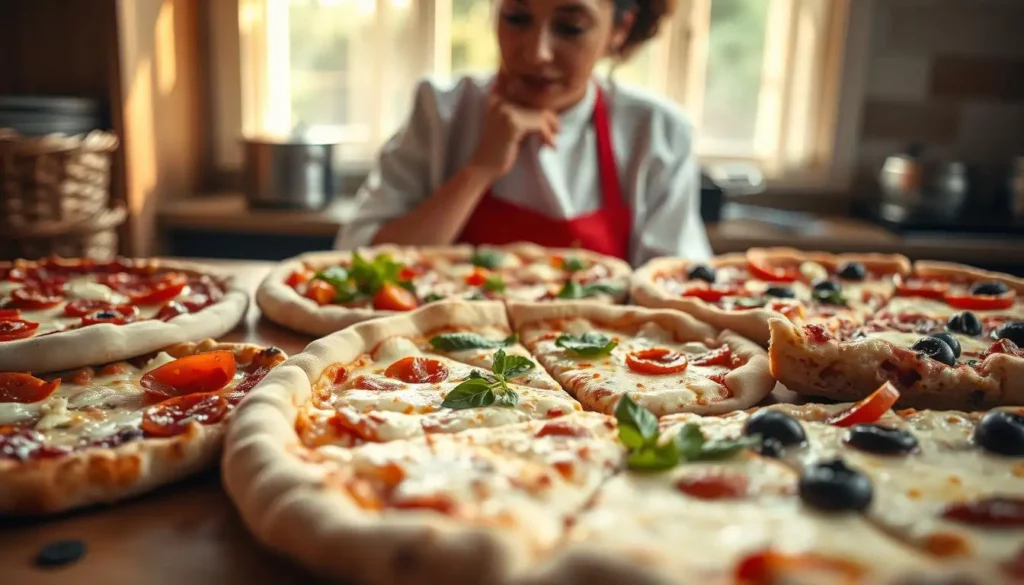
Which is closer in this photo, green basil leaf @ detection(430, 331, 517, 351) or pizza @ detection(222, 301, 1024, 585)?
pizza @ detection(222, 301, 1024, 585)

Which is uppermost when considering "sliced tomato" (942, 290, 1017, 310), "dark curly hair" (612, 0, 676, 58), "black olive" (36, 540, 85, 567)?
"dark curly hair" (612, 0, 676, 58)

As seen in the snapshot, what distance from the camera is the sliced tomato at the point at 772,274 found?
3201mm

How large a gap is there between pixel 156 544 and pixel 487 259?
7.17 feet

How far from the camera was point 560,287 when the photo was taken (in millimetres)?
3146

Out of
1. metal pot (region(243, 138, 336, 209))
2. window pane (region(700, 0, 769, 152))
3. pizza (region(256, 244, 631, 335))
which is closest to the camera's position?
pizza (region(256, 244, 631, 335))

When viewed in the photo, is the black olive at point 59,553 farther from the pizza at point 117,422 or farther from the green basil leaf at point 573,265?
the green basil leaf at point 573,265

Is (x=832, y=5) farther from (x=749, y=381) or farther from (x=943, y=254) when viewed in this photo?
(x=749, y=381)

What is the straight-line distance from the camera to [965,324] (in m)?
2.45

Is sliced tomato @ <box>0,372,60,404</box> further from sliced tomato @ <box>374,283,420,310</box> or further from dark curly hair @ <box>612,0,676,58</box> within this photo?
dark curly hair @ <box>612,0,676,58</box>

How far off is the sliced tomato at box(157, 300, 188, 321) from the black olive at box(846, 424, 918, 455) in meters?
1.86

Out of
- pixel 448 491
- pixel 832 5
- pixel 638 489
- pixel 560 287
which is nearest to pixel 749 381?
pixel 638 489

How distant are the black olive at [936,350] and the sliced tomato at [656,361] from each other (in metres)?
0.58

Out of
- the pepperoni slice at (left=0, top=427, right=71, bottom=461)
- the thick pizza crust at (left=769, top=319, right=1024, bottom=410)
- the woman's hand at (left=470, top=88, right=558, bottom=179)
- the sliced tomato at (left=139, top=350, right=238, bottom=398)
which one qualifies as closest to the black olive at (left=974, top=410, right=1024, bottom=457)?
the thick pizza crust at (left=769, top=319, right=1024, bottom=410)

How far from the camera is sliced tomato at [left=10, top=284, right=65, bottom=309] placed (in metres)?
2.52
